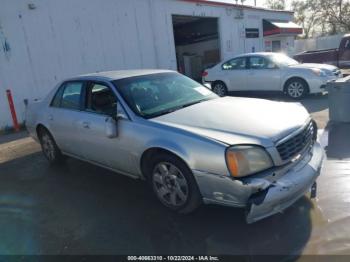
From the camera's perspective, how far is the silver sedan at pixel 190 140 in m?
3.10

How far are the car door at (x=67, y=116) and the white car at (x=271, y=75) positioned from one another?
6859 mm

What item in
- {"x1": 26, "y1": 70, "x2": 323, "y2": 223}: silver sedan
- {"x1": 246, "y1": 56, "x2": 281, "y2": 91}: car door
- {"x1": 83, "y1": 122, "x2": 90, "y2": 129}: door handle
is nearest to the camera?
{"x1": 26, "y1": 70, "x2": 323, "y2": 223}: silver sedan

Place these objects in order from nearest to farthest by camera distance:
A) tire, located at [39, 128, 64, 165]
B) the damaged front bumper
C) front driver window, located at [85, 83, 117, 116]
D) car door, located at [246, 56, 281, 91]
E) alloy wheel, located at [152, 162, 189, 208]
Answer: the damaged front bumper < alloy wheel, located at [152, 162, 189, 208] < front driver window, located at [85, 83, 117, 116] < tire, located at [39, 128, 64, 165] < car door, located at [246, 56, 281, 91]

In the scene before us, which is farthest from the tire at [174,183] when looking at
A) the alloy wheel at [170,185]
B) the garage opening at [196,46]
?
the garage opening at [196,46]

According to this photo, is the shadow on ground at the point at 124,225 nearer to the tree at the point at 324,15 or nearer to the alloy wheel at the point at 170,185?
the alloy wheel at the point at 170,185

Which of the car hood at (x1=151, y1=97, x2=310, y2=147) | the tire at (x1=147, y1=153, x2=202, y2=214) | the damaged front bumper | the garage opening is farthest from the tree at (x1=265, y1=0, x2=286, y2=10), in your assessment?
the damaged front bumper

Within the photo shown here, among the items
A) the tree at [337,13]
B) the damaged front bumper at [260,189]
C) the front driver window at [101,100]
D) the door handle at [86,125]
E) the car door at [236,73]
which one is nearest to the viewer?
the damaged front bumper at [260,189]

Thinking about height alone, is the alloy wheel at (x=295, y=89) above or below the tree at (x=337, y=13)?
below

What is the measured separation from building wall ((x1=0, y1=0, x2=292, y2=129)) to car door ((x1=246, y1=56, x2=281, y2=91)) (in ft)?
15.1

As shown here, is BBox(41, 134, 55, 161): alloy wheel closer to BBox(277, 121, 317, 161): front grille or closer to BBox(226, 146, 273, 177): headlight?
BBox(226, 146, 273, 177): headlight

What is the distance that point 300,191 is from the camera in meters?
3.24

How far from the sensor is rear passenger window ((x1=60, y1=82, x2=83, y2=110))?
16.3 feet

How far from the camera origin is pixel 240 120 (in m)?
3.58

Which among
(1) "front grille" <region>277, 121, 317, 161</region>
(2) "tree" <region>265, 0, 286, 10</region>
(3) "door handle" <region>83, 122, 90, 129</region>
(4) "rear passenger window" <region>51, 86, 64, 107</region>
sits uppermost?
(2) "tree" <region>265, 0, 286, 10</region>
